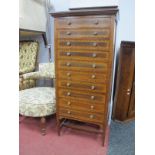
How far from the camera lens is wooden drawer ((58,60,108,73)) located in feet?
5.49

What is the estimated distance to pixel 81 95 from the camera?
71.6 inches

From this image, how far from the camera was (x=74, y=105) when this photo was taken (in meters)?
1.87

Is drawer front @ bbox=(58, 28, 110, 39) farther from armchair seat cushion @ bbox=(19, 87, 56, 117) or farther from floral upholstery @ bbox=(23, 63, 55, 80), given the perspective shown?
→ armchair seat cushion @ bbox=(19, 87, 56, 117)

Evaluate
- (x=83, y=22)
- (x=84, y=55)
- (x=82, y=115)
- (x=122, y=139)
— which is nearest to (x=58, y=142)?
(x=82, y=115)

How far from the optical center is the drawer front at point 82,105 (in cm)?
179

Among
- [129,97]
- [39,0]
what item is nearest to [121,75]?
[129,97]

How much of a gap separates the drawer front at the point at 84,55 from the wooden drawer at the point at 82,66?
41 mm

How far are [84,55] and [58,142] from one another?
974 millimetres

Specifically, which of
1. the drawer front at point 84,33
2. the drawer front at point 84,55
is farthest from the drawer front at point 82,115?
the drawer front at point 84,33

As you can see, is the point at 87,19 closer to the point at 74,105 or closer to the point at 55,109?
the point at 74,105

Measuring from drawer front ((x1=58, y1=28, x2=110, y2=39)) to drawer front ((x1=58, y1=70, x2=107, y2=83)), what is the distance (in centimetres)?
35

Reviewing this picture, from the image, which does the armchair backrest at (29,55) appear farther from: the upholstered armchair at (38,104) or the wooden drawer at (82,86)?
the wooden drawer at (82,86)
